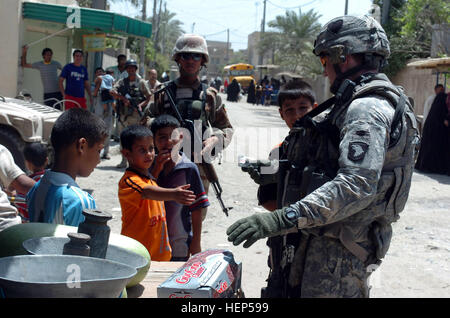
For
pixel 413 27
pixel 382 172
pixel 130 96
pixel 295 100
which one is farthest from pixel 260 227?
pixel 413 27

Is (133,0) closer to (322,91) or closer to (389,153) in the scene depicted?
(322,91)

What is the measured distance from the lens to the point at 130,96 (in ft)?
31.1

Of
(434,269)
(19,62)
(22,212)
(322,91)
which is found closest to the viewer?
(22,212)

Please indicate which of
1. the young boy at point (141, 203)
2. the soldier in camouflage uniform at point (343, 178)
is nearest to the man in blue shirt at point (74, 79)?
the young boy at point (141, 203)

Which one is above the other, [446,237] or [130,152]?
[130,152]

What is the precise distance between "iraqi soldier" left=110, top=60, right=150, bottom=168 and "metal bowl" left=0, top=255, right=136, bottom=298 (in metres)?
7.69

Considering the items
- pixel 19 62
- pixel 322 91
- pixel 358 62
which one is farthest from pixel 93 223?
pixel 322 91

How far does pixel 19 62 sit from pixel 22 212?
8499mm

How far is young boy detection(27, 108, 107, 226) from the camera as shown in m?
2.23

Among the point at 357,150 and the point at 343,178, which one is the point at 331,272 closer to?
the point at 343,178

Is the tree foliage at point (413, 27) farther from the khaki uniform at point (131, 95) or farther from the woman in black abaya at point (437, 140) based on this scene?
the khaki uniform at point (131, 95)

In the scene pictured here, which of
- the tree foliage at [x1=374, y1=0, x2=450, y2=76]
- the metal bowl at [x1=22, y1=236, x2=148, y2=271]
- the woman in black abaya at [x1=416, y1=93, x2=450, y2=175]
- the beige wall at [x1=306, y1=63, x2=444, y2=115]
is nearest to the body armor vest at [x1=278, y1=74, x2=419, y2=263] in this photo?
the metal bowl at [x1=22, y1=236, x2=148, y2=271]

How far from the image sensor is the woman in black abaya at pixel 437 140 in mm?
11812
